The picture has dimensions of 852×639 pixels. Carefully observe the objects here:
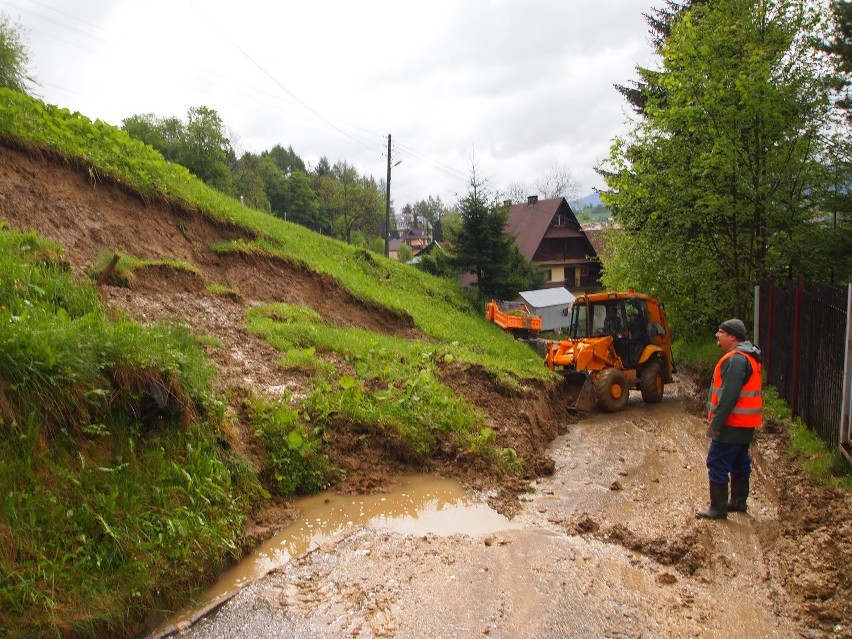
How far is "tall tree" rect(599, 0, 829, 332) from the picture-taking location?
13.9m

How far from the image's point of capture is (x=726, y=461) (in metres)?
6.71

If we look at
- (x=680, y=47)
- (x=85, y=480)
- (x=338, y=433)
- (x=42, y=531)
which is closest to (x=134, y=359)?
(x=85, y=480)

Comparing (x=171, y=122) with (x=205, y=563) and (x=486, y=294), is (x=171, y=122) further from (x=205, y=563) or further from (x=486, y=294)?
(x=205, y=563)

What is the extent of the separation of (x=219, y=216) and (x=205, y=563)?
12398mm

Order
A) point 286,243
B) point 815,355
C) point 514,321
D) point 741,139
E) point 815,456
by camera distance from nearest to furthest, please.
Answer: point 815,456
point 815,355
point 741,139
point 286,243
point 514,321

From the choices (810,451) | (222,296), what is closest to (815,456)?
(810,451)

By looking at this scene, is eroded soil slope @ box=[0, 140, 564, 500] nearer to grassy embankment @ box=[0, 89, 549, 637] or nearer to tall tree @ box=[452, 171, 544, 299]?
grassy embankment @ box=[0, 89, 549, 637]

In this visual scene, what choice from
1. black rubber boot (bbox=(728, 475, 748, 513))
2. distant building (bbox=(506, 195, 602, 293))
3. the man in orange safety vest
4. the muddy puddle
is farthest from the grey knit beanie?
distant building (bbox=(506, 195, 602, 293))

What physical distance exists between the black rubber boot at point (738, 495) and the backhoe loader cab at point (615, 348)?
6602 millimetres

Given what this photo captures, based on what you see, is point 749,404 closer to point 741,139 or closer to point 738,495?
point 738,495

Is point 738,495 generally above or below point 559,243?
below

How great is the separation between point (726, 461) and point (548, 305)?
966 inches

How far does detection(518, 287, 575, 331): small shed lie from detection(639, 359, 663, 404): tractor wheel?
50.0 feet

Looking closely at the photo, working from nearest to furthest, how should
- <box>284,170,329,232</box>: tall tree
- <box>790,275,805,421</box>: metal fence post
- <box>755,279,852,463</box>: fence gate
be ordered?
<box>755,279,852,463</box>: fence gate
<box>790,275,805,421</box>: metal fence post
<box>284,170,329,232</box>: tall tree
